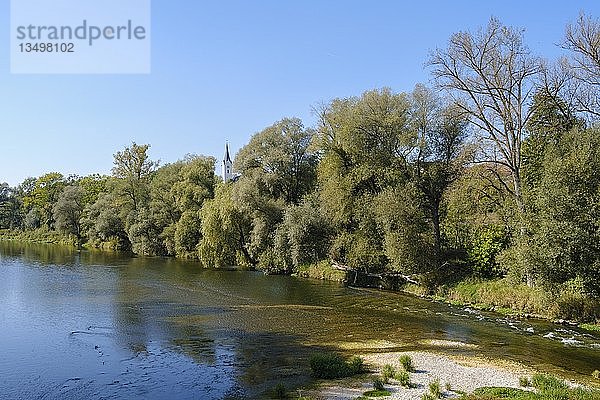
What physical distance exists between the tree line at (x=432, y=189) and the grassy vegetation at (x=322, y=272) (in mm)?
789

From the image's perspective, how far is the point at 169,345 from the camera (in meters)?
20.8

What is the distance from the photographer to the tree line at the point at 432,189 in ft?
83.0

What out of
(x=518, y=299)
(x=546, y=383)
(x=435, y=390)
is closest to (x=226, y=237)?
(x=518, y=299)

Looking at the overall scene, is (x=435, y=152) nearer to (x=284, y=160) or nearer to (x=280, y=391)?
(x=284, y=160)

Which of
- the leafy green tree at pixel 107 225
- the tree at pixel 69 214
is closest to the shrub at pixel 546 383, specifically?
the leafy green tree at pixel 107 225

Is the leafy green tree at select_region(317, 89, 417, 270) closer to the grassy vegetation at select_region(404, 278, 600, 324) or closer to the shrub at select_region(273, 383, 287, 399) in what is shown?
the grassy vegetation at select_region(404, 278, 600, 324)

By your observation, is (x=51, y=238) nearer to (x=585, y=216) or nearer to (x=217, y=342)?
(x=217, y=342)

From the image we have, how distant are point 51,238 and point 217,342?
273 ft

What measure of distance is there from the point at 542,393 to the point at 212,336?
13.5 metres

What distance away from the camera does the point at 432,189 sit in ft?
123

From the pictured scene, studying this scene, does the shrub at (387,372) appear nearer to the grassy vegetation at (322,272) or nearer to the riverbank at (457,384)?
the riverbank at (457,384)

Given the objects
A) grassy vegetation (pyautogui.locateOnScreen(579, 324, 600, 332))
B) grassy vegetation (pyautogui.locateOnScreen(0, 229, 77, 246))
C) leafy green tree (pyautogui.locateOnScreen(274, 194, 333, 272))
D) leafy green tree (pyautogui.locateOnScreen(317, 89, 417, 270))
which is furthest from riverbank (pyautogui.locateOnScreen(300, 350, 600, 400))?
grassy vegetation (pyautogui.locateOnScreen(0, 229, 77, 246))

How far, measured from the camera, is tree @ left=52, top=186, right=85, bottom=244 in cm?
8744

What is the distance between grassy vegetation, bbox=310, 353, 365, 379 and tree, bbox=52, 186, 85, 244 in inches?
3136
